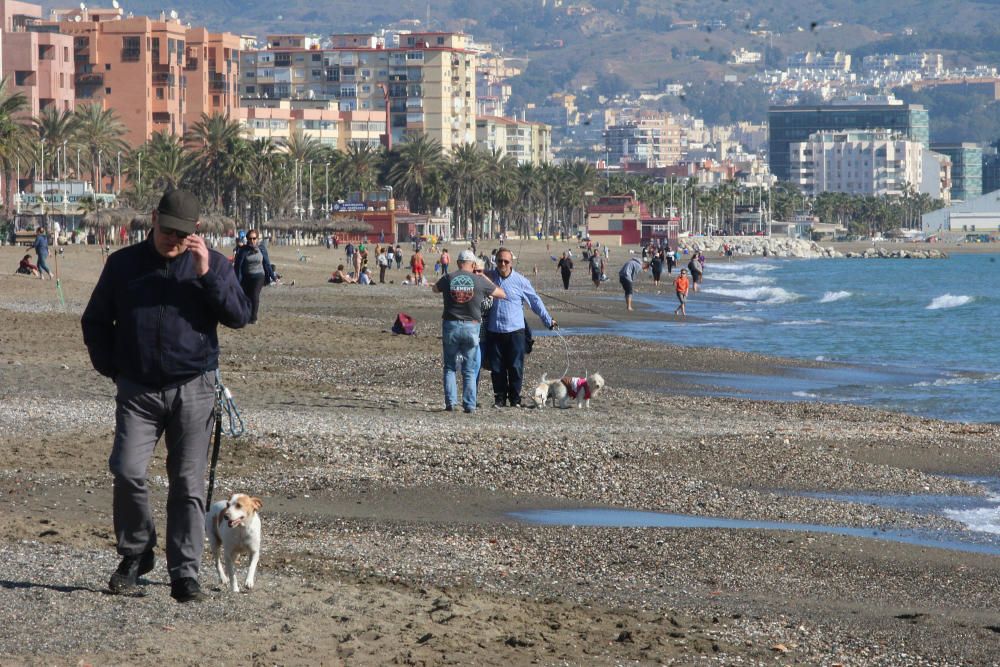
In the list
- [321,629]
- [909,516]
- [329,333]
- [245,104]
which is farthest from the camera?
[245,104]

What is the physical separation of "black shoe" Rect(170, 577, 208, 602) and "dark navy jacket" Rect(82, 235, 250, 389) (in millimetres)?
908

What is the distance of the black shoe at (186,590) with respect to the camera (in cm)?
714

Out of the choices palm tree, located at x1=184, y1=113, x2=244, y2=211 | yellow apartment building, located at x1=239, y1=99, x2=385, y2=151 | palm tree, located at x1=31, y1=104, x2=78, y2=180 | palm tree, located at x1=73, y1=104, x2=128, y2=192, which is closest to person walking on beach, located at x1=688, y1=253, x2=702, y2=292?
palm tree, located at x1=184, y1=113, x2=244, y2=211

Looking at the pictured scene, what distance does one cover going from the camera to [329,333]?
1067 inches

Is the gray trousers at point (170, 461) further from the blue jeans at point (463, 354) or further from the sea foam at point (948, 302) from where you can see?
the sea foam at point (948, 302)

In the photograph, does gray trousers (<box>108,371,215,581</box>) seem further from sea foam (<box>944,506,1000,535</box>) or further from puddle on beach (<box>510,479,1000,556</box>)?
sea foam (<box>944,506,1000,535</box>)

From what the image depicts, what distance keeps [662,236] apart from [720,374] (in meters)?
124

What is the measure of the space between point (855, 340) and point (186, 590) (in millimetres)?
30401

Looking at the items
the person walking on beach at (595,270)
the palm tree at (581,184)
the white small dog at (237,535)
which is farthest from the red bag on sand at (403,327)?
the palm tree at (581,184)

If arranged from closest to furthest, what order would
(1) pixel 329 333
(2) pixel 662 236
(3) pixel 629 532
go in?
(3) pixel 629 532 → (1) pixel 329 333 → (2) pixel 662 236

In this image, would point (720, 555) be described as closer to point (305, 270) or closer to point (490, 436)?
point (490, 436)

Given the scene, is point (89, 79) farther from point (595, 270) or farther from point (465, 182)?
point (595, 270)

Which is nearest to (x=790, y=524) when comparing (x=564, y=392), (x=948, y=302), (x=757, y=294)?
(x=564, y=392)

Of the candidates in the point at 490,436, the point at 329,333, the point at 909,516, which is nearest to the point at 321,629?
the point at 909,516
